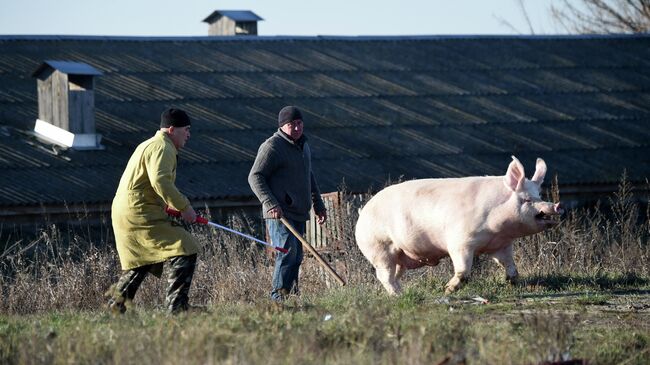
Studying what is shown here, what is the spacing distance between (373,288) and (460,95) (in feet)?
46.2

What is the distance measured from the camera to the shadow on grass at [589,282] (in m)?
10.5

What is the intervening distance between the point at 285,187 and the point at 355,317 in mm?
3340

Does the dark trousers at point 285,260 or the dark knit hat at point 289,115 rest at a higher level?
the dark knit hat at point 289,115

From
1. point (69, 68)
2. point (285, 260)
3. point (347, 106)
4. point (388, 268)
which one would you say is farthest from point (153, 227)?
point (347, 106)

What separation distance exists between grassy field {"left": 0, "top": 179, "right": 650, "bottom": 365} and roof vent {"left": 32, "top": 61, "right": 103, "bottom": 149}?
833 centimetres

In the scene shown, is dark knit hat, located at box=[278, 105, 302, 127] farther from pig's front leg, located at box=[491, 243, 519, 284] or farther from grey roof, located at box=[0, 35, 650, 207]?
grey roof, located at box=[0, 35, 650, 207]

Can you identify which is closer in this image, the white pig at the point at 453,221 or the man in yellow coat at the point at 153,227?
the man in yellow coat at the point at 153,227

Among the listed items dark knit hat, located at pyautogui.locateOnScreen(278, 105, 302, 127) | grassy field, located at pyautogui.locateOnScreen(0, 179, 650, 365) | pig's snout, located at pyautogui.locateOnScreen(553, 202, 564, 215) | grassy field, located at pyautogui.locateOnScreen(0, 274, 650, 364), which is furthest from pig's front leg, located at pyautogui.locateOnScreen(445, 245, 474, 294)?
dark knit hat, located at pyautogui.locateOnScreen(278, 105, 302, 127)

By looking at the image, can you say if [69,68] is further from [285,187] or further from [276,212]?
[276,212]

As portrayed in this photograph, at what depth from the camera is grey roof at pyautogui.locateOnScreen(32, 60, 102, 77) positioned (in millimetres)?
20797

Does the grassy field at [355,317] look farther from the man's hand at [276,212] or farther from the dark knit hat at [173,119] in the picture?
the dark knit hat at [173,119]

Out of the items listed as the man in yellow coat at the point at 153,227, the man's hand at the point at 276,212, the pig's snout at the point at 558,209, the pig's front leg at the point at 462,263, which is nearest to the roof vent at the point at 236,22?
the man's hand at the point at 276,212

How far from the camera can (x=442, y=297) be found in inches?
388

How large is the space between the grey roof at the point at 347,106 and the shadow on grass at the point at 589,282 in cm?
957
